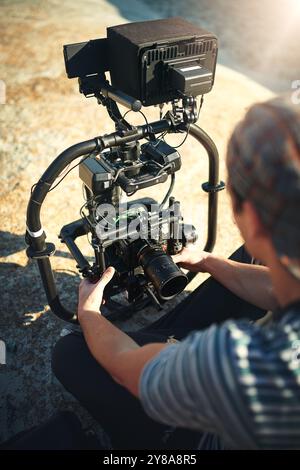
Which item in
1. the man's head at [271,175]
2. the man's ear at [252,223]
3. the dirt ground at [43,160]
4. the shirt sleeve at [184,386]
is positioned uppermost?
the man's head at [271,175]

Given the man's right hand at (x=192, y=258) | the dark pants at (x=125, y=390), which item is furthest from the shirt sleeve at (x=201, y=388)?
the man's right hand at (x=192, y=258)

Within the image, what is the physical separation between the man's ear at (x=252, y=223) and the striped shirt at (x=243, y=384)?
23cm

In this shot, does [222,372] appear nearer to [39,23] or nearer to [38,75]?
[38,75]

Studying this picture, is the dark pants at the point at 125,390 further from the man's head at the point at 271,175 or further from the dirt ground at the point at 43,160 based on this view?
the man's head at the point at 271,175

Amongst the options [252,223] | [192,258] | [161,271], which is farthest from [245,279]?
[252,223]

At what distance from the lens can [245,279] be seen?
2369 mm

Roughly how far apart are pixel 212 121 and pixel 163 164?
3.50 metres

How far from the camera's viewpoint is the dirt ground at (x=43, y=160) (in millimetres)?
2730

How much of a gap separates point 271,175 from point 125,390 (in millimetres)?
1384

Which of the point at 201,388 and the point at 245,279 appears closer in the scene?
the point at 201,388

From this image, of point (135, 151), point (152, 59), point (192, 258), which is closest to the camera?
point (152, 59)

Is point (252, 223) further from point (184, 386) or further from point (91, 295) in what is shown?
point (91, 295)

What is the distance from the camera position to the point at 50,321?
3053 millimetres
